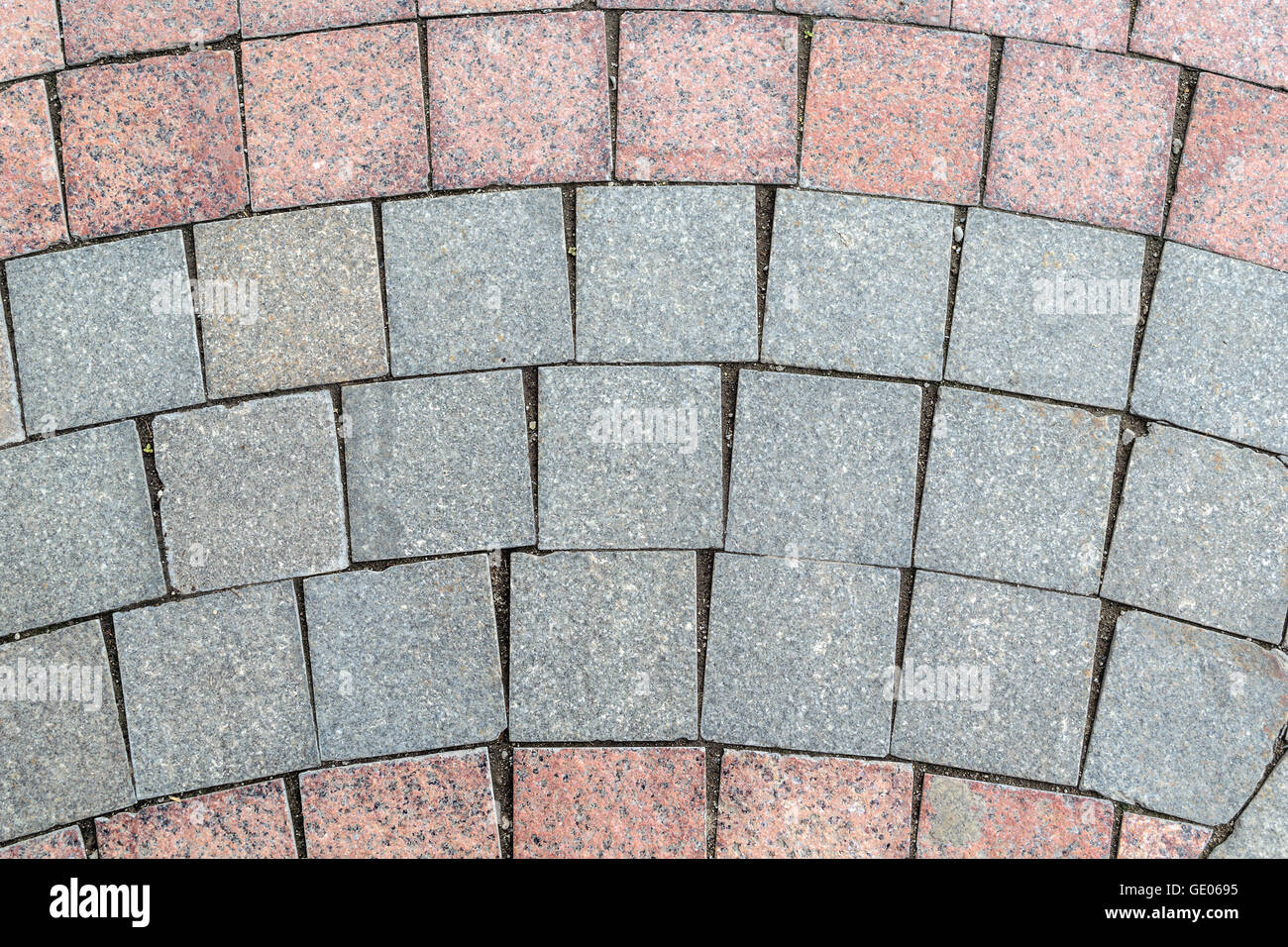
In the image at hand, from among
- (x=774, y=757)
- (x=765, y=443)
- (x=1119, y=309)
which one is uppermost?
(x=1119, y=309)

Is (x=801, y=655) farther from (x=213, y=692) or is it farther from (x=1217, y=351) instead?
(x=213, y=692)

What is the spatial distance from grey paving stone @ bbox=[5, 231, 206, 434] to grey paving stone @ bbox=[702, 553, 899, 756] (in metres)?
1.73

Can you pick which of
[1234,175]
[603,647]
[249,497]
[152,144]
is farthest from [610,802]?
[1234,175]

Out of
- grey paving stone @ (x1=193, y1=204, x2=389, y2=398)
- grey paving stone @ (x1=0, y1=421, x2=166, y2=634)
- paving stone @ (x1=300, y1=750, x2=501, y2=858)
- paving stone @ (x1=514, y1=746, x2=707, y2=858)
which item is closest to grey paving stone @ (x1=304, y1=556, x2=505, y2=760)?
paving stone @ (x1=300, y1=750, x2=501, y2=858)

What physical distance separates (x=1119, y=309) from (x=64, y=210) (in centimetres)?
320

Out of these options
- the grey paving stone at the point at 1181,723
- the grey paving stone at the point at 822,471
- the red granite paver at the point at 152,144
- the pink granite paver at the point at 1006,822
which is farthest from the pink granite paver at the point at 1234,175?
the red granite paver at the point at 152,144

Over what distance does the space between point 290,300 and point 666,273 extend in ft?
3.69

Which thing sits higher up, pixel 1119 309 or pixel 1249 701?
pixel 1119 309

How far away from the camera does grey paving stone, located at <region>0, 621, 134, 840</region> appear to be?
2.61m

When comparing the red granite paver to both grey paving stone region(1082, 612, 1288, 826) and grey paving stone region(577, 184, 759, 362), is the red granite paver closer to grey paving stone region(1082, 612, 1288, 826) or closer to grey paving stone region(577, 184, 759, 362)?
grey paving stone region(577, 184, 759, 362)

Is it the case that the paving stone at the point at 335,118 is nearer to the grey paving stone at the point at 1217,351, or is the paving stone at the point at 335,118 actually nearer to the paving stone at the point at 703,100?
the paving stone at the point at 703,100

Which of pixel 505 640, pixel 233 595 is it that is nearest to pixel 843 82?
pixel 505 640

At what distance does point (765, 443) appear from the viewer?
8.68ft
